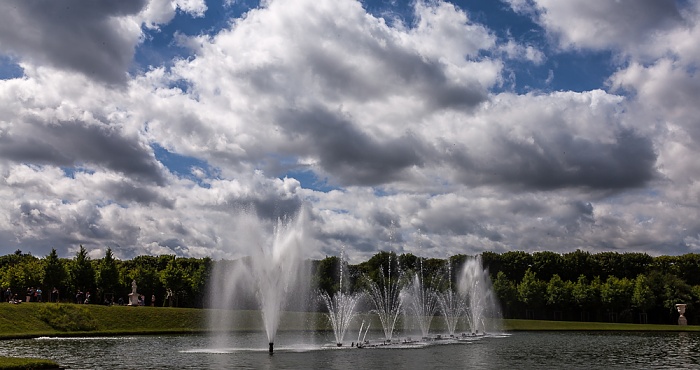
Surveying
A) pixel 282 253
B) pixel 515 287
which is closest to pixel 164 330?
pixel 282 253

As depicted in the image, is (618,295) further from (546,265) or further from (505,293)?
(546,265)

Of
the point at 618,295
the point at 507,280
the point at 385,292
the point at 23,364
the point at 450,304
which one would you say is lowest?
the point at 23,364

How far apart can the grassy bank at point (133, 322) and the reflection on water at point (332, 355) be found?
6.39 m

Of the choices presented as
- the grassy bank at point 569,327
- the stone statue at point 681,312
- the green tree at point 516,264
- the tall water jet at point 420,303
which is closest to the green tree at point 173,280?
the tall water jet at point 420,303

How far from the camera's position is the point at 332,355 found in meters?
41.5

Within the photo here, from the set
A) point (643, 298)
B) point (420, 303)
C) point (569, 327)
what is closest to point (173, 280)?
point (420, 303)

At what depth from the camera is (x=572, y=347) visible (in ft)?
168

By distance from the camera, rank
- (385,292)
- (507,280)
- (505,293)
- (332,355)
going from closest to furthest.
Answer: (332,355), (385,292), (505,293), (507,280)

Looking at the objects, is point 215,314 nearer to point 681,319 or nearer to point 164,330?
point 164,330

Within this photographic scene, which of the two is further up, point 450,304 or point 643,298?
point 643,298

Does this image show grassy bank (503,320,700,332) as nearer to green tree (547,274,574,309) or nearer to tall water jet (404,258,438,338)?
tall water jet (404,258,438,338)

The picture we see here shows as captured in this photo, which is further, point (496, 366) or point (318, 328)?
point (318, 328)

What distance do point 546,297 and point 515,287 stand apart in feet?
18.2

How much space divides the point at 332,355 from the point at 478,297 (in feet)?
185
